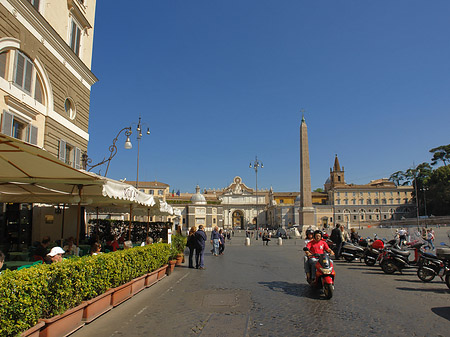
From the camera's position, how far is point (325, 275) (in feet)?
23.9

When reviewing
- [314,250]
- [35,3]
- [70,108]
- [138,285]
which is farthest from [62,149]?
[314,250]

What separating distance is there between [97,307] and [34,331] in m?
1.76

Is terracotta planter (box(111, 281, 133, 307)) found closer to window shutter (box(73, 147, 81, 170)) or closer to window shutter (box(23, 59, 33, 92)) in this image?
window shutter (box(23, 59, 33, 92))

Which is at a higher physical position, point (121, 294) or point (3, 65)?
point (3, 65)

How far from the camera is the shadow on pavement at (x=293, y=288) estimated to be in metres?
7.73

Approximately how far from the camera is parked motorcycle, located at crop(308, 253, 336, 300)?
719cm

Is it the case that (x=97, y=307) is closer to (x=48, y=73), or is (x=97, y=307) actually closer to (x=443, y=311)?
(x=443, y=311)

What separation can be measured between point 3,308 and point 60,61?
42.4 feet

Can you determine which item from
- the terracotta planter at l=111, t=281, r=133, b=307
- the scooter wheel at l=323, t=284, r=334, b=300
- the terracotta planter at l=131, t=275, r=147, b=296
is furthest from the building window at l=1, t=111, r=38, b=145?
the scooter wheel at l=323, t=284, r=334, b=300

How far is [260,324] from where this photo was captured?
18.1 feet

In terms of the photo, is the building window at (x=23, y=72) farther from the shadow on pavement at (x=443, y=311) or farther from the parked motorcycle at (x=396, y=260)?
the parked motorcycle at (x=396, y=260)

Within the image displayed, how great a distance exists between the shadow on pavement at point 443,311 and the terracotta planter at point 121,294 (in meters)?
5.71

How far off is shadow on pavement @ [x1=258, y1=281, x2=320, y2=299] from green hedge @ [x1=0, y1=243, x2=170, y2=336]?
3.48 m

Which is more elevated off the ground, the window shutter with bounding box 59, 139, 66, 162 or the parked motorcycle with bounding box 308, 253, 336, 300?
the window shutter with bounding box 59, 139, 66, 162
